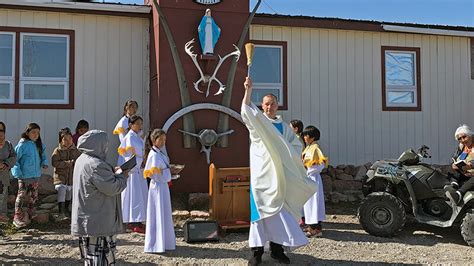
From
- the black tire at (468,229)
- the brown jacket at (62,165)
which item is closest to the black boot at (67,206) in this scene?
the brown jacket at (62,165)

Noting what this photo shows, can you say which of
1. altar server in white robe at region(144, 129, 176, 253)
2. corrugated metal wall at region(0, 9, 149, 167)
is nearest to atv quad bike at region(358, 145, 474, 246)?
altar server in white robe at region(144, 129, 176, 253)

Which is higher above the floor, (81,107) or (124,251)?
(81,107)

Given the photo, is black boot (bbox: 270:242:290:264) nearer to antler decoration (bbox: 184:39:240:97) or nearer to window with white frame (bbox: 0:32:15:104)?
antler decoration (bbox: 184:39:240:97)

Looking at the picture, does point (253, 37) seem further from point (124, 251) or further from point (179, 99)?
point (124, 251)

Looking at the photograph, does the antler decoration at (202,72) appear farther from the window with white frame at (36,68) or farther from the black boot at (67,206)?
the black boot at (67,206)

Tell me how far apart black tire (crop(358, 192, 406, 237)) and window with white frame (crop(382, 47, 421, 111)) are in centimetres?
446

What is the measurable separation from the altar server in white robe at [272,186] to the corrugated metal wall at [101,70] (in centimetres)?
452

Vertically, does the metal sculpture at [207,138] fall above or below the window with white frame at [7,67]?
below

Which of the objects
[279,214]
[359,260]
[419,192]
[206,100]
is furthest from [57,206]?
[419,192]

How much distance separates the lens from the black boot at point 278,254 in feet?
18.5

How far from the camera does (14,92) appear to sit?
8.85m

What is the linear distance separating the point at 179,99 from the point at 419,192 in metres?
4.33

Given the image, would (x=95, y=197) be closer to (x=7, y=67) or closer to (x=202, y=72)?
(x=202, y=72)

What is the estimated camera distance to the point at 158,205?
6.09 m
